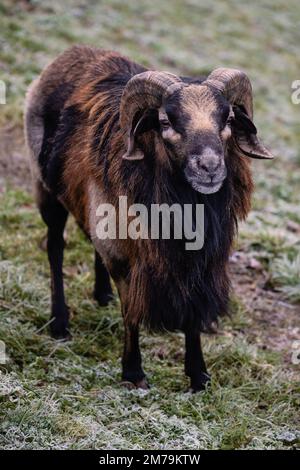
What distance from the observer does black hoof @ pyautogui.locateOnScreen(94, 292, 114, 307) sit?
7.19 m

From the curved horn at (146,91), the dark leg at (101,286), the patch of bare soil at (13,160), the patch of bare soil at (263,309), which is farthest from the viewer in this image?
the patch of bare soil at (13,160)

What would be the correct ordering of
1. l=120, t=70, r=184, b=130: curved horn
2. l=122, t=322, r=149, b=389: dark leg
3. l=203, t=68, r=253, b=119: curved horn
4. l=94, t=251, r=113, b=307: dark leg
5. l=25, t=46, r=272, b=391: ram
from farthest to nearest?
l=94, t=251, r=113, b=307: dark leg, l=122, t=322, r=149, b=389: dark leg, l=203, t=68, r=253, b=119: curved horn, l=120, t=70, r=184, b=130: curved horn, l=25, t=46, r=272, b=391: ram

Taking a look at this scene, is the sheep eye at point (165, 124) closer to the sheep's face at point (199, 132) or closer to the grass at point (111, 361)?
the sheep's face at point (199, 132)

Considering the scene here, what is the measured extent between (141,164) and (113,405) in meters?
1.78

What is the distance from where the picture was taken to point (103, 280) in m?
7.19

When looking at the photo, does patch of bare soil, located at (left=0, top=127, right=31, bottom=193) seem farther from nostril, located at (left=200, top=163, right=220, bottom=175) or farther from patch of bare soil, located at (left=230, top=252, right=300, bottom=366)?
nostril, located at (left=200, top=163, right=220, bottom=175)

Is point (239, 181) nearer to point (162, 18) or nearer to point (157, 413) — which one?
point (157, 413)

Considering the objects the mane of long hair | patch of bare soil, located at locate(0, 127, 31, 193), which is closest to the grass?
patch of bare soil, located at locate(0, 127, 31, 193)

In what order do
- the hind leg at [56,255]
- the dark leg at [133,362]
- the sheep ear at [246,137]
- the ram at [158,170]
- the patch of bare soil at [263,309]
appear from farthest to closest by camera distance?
the patch of bare soil at [263,309]
the hind leg at [56,255]
the dark leg at [133,362]
the sheep ear at [246,137]
the ram at [158,170]

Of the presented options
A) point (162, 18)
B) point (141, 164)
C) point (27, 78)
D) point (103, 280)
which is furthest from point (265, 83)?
point (141, 164)

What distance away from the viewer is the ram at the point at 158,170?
5.00 metres

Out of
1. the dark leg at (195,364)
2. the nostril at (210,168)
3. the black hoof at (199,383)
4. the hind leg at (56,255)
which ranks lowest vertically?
the black hoof at (199,383)

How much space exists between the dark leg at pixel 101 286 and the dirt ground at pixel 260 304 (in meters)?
1.37

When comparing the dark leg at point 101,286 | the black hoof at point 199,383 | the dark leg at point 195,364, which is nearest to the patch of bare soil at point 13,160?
the dark leg at point 101,286
